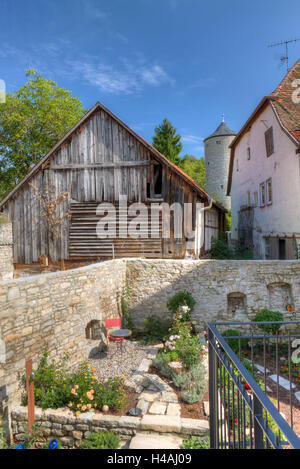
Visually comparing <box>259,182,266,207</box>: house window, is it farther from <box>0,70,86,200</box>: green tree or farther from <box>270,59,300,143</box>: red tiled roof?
<box>0,70,86,200</box>: green tree

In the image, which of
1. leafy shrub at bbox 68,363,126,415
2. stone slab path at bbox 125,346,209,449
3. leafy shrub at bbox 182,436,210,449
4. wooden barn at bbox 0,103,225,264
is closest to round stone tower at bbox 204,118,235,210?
wooden barn at bbox 0,103,225,264

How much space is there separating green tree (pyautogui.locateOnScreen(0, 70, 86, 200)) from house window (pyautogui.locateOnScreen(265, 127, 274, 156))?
1607cm

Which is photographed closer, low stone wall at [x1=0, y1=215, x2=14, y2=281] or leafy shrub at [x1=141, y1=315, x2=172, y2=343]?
leafy shrub at [x1=141, y1=315, x2=172, y2=343]

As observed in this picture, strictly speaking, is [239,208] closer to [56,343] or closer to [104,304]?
[104,304]

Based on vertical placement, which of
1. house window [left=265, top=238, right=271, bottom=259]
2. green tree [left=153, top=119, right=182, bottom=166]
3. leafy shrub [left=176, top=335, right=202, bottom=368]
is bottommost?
leafy shrub [left=176, top=335, right=202, bottom=368]

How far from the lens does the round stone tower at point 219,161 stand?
30.0 m

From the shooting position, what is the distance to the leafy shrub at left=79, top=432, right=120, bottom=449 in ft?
15.4

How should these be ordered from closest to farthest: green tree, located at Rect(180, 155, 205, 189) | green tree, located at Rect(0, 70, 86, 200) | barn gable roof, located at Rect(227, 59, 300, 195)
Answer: barn gable roof, located at Rect(227, 59, 300, 195) → green tree, located at Rect(0, 70, 86, 200) → green tree, located at Rect(180, 155, 205, 189)

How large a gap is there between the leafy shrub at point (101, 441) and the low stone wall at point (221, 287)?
16.2 ft

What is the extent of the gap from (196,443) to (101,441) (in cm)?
157

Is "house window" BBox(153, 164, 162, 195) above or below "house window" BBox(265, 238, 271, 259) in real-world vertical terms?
above

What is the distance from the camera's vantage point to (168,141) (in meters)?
26.6

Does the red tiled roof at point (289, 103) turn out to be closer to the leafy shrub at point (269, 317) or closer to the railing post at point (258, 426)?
the leafy shrub at point (269, 317)

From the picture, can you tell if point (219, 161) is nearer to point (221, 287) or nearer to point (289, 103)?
point (289, 103)
